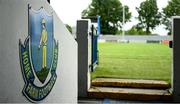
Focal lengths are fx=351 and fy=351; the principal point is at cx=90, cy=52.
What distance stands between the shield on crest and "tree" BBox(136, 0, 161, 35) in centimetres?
5603

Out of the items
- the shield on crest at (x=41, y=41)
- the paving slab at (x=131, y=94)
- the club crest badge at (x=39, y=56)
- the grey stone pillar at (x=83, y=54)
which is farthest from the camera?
the grey stone pillar at (x=83, y=54)

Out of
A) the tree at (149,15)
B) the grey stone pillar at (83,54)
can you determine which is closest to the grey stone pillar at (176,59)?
the grey stone pillar at (83,54)

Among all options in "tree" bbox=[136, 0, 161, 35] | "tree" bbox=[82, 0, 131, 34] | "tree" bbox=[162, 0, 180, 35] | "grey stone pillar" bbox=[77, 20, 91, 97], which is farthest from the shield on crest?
"tree" bbox=[82, 0, 131, 34]

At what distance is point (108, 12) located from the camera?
2510 inches

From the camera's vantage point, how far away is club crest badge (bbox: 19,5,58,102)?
13.3 ft

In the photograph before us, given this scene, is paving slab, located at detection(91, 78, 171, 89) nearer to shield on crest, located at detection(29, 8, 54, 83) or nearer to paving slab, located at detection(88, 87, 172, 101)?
paving slab, located at detection(88, 87, 172, 101)

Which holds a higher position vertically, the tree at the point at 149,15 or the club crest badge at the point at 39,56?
the tree at the point at 149,15

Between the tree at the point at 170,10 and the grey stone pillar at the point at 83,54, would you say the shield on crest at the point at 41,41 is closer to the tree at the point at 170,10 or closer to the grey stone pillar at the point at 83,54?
the grey stone pillar at the point at 83,54

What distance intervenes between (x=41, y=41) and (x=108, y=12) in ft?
196

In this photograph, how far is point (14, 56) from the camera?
3695 millimetres

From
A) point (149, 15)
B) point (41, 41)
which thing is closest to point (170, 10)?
point (149, 15)

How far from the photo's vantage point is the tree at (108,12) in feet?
207

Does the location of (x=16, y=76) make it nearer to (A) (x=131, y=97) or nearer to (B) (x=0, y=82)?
(B) (x=0, y=82)

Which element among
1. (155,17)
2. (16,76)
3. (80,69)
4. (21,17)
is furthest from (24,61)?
(155,17)
